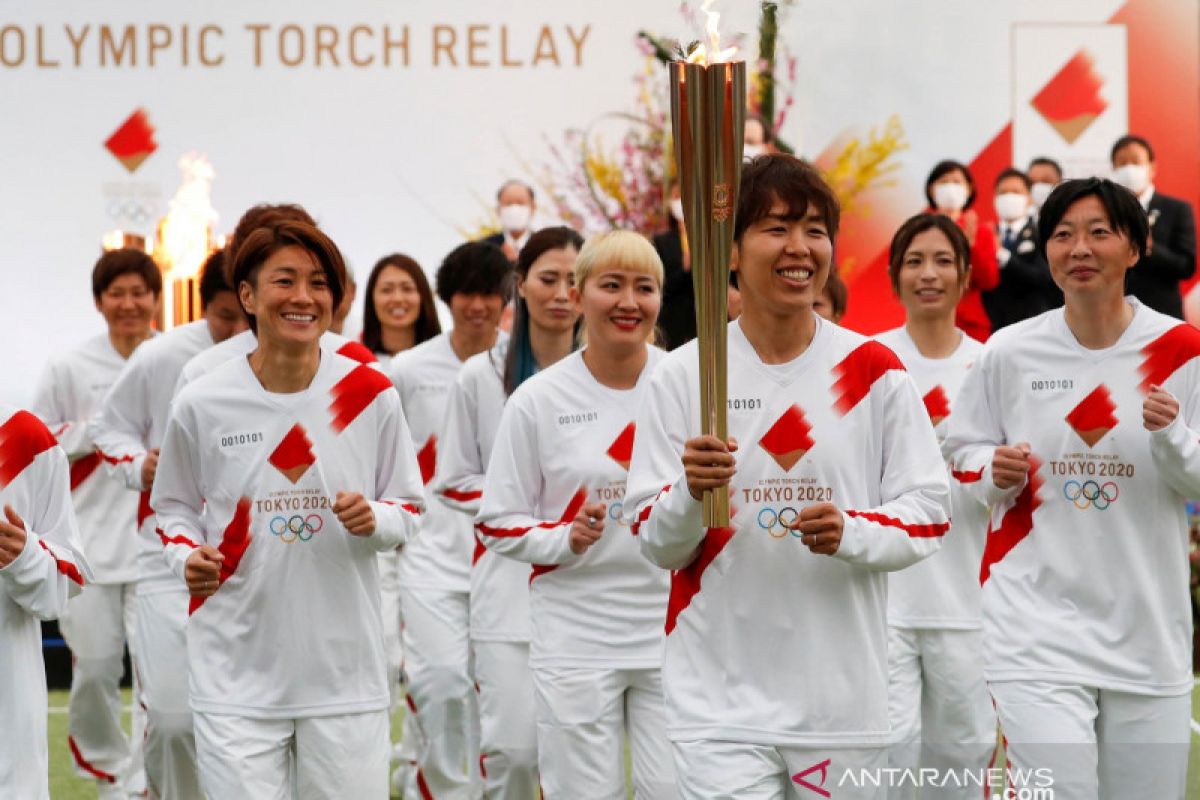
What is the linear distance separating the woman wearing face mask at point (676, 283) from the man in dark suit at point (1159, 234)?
2127mm

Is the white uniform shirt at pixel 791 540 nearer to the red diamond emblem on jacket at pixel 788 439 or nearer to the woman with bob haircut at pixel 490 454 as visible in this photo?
the red diamond emblem on jacket at pixel 788 439

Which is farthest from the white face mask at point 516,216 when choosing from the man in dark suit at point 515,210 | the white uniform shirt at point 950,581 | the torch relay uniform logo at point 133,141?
the white uniform shirt at point 950,581

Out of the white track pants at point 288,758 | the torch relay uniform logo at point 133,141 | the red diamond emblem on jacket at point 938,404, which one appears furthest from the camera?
the torch relay uniform logo at point 133,141

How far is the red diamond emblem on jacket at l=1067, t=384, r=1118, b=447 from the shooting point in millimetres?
4582

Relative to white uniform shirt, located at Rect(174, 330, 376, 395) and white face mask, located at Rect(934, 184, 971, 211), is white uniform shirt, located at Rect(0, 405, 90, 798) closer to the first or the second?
white uniform shirt, located at Rect(174, 330, 376, 395)

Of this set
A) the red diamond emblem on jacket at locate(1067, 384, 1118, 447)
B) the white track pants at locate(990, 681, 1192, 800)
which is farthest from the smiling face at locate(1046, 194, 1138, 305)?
the white track pants at locate(990, 681, 1192, 800)

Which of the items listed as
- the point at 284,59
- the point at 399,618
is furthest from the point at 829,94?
the point at 399,618

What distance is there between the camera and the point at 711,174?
3.55m

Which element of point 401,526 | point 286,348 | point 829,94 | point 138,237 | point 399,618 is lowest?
point 399,618

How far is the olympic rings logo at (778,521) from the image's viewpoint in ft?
12.5

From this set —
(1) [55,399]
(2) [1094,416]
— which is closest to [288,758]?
(2) [1094,416]

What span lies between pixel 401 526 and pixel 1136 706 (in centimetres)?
167

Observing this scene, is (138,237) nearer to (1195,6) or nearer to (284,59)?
(284,59)

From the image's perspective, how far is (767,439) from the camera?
3.86 meters
